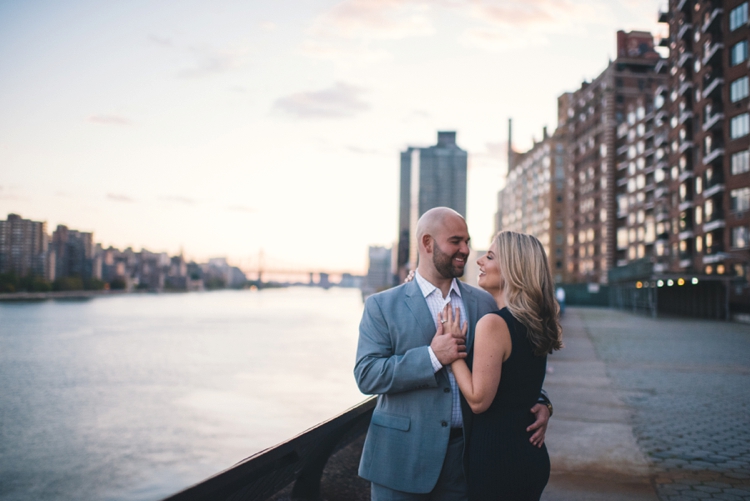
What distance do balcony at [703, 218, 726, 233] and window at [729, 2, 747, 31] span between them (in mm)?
13234

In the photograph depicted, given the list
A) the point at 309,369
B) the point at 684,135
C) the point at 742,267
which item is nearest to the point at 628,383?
the point at 309,369

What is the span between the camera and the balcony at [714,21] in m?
45.0

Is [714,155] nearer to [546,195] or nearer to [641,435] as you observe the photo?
[641,435]

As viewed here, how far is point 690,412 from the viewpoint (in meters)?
9.24

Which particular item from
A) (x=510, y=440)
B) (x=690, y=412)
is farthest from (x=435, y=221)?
(x=690, y=412)

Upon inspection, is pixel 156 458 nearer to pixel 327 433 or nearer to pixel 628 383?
pixel 628 383

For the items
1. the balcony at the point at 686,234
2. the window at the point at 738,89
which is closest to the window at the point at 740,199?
the window at the point at 738,89

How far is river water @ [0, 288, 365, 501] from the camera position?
1747cm

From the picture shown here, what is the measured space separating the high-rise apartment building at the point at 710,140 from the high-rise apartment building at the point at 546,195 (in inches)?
1597

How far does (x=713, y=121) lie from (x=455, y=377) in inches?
1977

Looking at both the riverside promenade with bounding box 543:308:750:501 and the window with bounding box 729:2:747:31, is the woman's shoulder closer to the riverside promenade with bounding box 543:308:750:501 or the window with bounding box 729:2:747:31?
the riverside promenade with bounding box 543:308:750:501

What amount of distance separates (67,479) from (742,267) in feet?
138

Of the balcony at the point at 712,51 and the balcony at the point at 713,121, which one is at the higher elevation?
the balcony at the point at 712,51

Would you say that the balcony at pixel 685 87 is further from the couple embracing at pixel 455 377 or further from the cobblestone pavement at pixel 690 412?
the couple embracing at pixel 455 377
